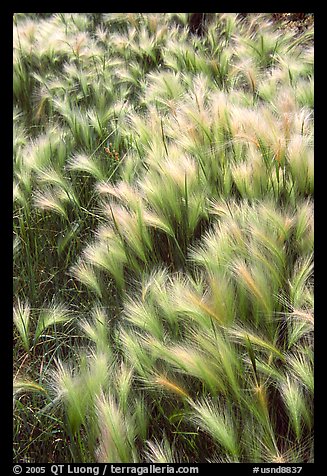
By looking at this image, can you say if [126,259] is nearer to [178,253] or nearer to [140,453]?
[178,253]

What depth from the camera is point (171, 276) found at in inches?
42.1

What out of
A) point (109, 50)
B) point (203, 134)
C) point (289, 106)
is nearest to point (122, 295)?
point (203, 134)

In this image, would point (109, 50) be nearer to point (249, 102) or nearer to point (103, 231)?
point (249, 102)

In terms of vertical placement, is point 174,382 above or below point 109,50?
below

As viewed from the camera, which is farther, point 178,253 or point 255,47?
point 255,47

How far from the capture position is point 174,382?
2.57ft

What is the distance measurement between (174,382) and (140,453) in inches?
5.1

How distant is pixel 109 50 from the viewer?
86.5 inches

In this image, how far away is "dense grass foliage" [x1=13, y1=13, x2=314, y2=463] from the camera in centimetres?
76

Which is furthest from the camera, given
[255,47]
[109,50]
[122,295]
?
[109,50]

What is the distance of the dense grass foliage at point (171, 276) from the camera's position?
2.49ft

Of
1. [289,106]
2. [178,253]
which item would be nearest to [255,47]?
[289,106]
